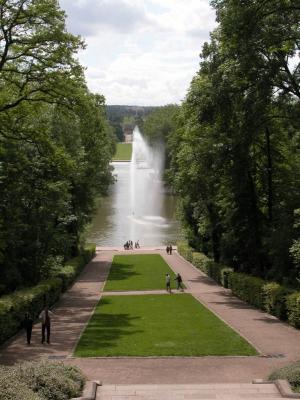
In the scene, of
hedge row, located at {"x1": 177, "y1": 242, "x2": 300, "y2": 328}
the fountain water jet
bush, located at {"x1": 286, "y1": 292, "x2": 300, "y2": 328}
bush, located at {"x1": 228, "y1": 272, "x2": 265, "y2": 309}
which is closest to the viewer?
bush, located at {"x1": 286, "y1": 292, "x2": 300, "y2": 328}

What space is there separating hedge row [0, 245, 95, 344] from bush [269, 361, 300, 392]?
10.7 meters

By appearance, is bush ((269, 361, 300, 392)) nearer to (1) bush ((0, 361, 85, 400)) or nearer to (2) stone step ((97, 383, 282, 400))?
(2) stone step ((97, 383, 282, 400))

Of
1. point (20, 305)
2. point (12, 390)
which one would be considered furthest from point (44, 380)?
point (20, 305)

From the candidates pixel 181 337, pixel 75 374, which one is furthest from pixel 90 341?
pixel 75 374

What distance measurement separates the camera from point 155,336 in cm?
1983

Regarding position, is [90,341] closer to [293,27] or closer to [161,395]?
[161,395]

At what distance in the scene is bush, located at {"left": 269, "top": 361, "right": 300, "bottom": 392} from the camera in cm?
1205

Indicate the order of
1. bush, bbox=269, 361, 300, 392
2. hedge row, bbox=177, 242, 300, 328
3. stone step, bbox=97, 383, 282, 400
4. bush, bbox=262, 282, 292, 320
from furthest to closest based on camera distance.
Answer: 1. bush, bbox=262, 282, 292, 320
2. hedge row, bbox=177, 242, 300, 328
3. bush, bbox=269, 361, 300, 392
4. stone step, bbox=97, 383, 282, 400

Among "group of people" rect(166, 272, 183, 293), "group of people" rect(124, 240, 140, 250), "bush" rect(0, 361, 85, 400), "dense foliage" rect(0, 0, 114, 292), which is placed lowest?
"group of people" rect(124, 240, 140, 250)

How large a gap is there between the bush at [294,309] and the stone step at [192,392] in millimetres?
9437

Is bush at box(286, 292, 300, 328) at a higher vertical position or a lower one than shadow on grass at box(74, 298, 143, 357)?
higher

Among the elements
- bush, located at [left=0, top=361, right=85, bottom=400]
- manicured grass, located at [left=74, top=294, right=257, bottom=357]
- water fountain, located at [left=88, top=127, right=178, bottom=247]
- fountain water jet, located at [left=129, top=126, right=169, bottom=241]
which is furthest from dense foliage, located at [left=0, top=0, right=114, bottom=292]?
fountain water jet, located at [left=129, top=126, right=169, bottom=241]

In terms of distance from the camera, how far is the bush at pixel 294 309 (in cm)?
2161

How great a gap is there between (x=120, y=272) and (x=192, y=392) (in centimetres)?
3122
